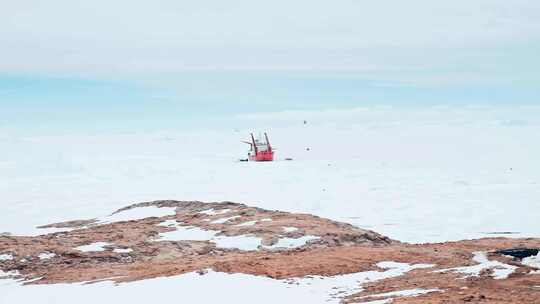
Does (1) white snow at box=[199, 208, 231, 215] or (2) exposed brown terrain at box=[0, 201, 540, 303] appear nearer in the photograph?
(2) exposed brown terrain at box=[0, 201, 540, 303]

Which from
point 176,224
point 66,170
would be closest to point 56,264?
point 176,224

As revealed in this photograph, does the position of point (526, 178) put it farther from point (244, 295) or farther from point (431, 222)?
point (244, 295)

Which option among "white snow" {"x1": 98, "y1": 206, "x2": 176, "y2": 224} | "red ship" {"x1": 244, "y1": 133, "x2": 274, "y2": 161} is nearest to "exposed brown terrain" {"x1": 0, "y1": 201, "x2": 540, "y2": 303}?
"white snow" {"x1": 98, "y1": 206, "x2": 176, "y2": 224}

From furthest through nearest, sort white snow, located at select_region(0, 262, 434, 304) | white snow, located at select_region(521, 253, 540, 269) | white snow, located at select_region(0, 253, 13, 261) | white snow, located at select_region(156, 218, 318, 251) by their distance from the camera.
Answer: white snow, located at select_region(156, 218, 318, 251) < white snow, located at select_region(0, 253, 13, 261) < white snow, located at select_region(521, 253, 540, 269) < white snow, located at select_region(0, 262, 434, 304)

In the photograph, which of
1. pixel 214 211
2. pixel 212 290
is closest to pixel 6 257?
pixel 212 290

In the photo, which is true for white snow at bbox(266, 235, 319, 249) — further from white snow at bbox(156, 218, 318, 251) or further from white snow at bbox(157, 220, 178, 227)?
white snow at bbox(157, 220, 178, 227)

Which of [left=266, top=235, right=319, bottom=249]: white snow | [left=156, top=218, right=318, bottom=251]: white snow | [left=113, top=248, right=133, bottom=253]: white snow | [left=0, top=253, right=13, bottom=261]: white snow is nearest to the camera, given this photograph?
[left=0, top=253, right=13, bottom=261]: white snow

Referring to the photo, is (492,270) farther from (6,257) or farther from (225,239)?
(6,257)
